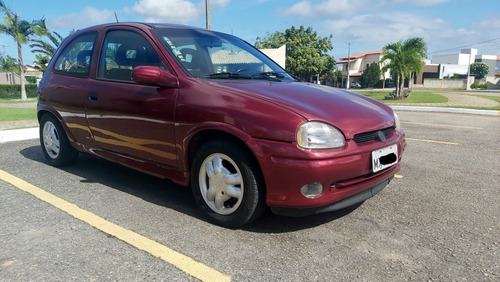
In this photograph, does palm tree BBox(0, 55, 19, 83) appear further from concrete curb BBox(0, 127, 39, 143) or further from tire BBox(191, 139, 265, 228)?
tire BBox(191, 139, 265, 228)

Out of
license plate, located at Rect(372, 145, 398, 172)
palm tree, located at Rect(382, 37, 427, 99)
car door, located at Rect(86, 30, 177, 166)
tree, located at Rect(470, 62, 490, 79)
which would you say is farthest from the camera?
tree, located at Rect(470, 62, 490, 79)

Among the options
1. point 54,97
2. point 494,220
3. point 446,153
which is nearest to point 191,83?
point 54,97

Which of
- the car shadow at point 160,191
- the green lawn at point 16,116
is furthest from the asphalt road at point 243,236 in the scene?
the green lawn at point 16,116

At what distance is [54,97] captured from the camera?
441 cm

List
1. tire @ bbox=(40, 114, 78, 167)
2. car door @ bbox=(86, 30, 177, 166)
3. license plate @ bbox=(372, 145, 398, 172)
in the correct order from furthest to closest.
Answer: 1. tire @ bbox=(40, 114, 78, 167)
2. car door @ bbox=(86, 30, 177, 166)
3. license plate @ bbox=(372, 145, 398, 172)

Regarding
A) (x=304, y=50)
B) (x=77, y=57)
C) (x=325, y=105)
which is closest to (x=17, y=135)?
(x=77, y=57)

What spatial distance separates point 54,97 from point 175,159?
213 cm

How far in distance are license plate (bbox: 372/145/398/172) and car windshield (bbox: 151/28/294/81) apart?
124cm

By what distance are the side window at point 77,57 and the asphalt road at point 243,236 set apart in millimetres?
1188

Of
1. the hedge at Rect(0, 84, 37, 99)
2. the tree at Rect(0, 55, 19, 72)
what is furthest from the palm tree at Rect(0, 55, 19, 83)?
the hedge at Rect(0, 84, 37, 99)

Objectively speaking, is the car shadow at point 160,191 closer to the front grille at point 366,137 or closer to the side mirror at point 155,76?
the front grille at point 366,137

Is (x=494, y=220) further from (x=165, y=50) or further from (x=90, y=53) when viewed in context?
(x=90, y=53)

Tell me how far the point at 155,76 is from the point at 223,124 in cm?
75

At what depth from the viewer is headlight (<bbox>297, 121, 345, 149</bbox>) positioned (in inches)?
101
